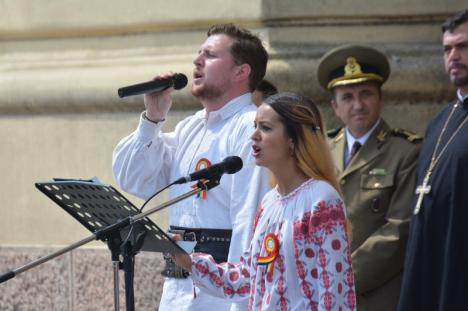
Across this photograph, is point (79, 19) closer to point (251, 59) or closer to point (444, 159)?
point (251, 59)

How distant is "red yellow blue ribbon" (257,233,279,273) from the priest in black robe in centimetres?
126

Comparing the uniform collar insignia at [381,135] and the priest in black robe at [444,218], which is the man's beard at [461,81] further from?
the uniform collar insignia at [381,135]

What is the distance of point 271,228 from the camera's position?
14.9ft

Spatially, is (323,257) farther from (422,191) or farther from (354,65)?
(354,65)

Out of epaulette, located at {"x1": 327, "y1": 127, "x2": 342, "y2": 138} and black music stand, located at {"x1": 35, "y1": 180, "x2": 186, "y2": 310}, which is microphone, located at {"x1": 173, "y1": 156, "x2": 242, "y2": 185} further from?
epaulette, located at {"x1": 327, "y1": 127, "x2": 342, "y2": 138}

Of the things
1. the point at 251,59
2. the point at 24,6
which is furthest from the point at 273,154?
the point at 24,6

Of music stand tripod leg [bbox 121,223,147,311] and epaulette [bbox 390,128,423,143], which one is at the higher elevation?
epaulette [bbox 390,128,423,143]

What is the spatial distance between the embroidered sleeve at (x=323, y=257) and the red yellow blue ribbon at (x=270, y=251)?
0.29ft


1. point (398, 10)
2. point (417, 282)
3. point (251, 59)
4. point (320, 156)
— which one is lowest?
point (417, 282)

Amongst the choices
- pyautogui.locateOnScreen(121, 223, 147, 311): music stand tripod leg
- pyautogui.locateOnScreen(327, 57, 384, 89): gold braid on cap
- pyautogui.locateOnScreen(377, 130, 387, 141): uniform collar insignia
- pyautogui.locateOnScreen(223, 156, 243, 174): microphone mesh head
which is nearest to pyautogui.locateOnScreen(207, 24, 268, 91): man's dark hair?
pyautogui.locateOnScreen(327, 57, 384, 89): gold braid on cap

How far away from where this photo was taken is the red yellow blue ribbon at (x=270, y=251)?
446 cm

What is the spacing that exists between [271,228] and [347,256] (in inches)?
12.6

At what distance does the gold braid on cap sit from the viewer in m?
6.17

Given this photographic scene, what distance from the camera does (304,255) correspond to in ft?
14.4
